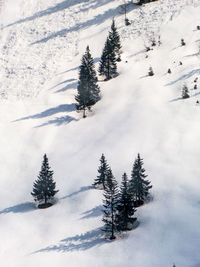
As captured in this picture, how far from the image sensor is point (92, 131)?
6128 centimetres

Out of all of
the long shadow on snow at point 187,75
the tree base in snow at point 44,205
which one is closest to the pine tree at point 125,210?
the tree base in snow at point 44,205

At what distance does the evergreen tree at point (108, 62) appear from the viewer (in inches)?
2793

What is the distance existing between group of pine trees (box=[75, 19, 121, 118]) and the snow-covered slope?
1747mm

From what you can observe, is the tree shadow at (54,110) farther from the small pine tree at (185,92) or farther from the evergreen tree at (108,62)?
the small pine tree at (185,92)

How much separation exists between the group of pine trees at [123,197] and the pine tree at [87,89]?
17.6 meters

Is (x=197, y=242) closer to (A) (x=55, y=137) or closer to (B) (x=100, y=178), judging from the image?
(B) (x=100, y=178)

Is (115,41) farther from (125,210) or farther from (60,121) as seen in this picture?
(125,210)

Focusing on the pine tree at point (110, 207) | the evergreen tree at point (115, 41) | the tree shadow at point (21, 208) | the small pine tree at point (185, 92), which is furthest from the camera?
the evergreen tree at point (115, 41)

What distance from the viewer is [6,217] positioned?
159 ft

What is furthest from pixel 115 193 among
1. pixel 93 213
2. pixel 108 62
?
pixel 108 62

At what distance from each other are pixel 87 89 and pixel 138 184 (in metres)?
24.9

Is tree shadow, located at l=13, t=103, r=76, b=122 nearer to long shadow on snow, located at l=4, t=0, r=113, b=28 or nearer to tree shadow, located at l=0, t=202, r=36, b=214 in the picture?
tree shadow, located at l=0, t=202, r=36, b=214

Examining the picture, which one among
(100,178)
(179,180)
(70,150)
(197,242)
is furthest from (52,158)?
(197,242)

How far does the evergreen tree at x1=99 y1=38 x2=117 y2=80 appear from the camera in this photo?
233 ft
